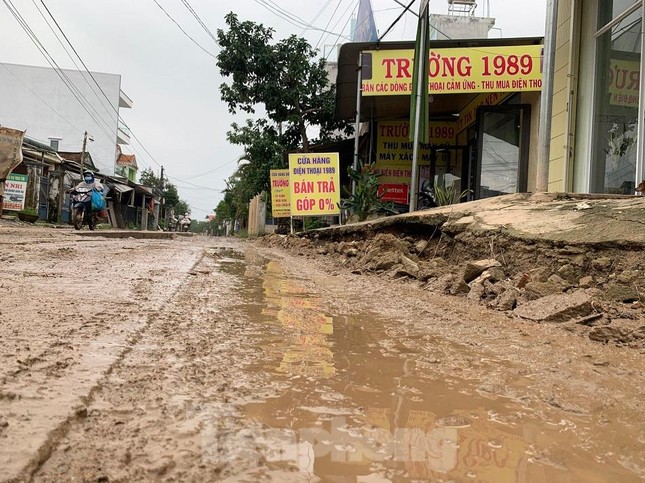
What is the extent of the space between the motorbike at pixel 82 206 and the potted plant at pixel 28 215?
3.83 m

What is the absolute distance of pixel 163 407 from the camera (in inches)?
55.9

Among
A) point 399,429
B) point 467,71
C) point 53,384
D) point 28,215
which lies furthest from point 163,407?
point 28,215

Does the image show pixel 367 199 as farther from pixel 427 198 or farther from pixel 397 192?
pixel 397 192

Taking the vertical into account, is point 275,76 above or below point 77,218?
above

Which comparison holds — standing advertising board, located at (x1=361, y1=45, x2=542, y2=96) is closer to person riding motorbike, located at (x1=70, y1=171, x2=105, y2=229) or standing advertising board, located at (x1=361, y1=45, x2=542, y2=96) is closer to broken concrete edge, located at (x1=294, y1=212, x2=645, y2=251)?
broken concrete edge, located at (x1=294, y1=212, x2=645, y2=251)

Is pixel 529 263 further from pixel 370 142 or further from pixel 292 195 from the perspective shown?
pixel 370 142

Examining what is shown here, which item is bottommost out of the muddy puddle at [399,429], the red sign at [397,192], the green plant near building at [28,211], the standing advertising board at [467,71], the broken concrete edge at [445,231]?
the muddy puddle at [399,429]

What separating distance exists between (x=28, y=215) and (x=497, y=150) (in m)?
13.7

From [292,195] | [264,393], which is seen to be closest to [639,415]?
[264,393]

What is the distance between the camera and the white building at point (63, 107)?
1242 inches

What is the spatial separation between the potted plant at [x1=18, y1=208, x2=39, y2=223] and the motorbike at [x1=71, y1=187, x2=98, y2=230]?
3.83 m

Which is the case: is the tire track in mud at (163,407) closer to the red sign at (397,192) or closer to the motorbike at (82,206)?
the motorbike at (82,206)

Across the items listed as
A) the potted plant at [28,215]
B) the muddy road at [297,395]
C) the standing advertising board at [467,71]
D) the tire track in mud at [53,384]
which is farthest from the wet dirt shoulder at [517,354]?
the potted plant at [28,215]

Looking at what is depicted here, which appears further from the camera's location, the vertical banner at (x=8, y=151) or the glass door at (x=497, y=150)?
the vertical banner at (x=8, y=151)
